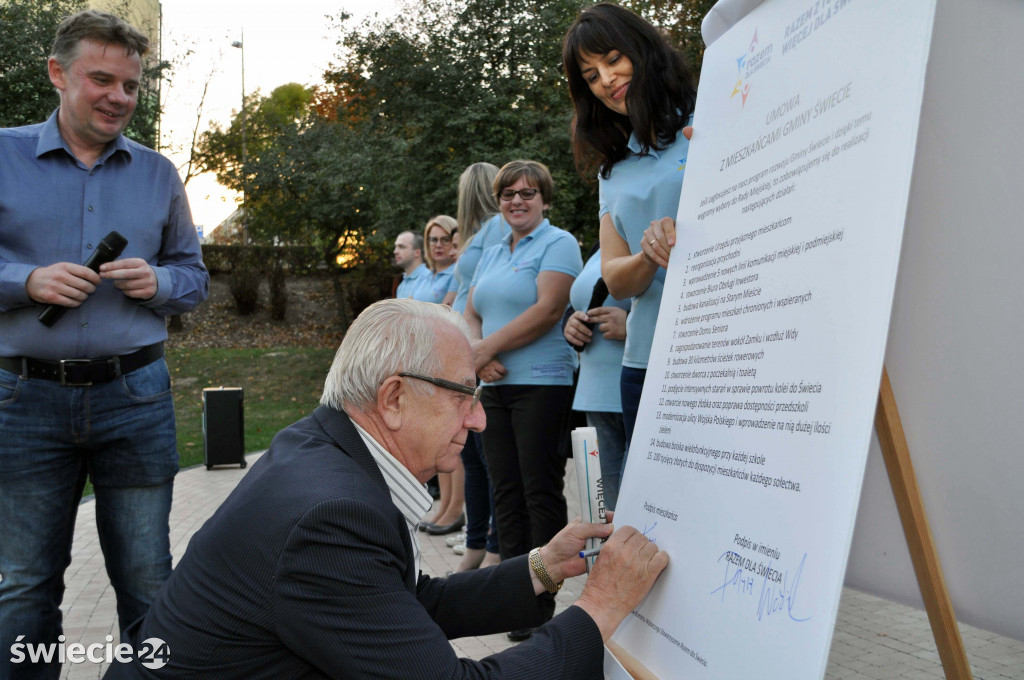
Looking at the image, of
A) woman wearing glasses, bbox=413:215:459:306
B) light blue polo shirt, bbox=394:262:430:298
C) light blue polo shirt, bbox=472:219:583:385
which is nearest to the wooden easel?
light blue polo shirt, bbox=472:219:583:385

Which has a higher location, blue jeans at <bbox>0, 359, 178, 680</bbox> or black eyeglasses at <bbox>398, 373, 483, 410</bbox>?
black eyeglasses at <bbox>398, 373, 483, 410</bbox>

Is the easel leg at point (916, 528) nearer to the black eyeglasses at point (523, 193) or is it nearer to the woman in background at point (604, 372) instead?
the woman in background at point (604, 372)

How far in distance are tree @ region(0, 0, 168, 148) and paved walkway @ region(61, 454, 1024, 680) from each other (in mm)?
11304

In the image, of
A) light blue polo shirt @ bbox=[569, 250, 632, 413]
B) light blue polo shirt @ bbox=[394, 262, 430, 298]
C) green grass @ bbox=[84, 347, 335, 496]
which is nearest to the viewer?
light blue polo shirt @ bbox=[569, 250, 632, 413]

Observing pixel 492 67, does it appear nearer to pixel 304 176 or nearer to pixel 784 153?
pixel 304 176

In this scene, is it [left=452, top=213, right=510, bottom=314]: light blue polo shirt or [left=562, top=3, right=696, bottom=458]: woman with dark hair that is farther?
[left=452, top=213, right=510, bottom=314]: light blue polo shirt

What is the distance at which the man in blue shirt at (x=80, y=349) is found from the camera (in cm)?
278

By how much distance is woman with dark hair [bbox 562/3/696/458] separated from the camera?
2663mm

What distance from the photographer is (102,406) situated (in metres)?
2.86

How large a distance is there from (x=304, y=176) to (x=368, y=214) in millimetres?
2991

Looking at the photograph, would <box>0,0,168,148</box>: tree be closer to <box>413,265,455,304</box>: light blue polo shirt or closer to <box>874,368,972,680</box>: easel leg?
<box>413,265,455,304</box>: light blue polo shirt

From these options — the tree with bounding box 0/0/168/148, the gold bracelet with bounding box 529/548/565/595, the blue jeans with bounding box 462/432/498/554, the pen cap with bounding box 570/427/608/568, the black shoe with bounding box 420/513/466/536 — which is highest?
the tree with bounding box 0/0/168/148

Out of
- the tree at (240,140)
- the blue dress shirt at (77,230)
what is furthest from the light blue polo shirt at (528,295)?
the tree at (240,140)

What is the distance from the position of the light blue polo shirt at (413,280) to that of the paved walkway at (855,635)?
241 centimetres
